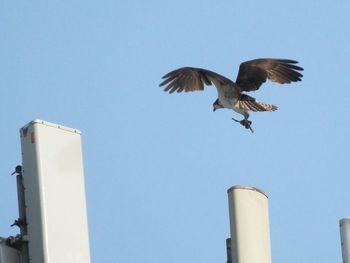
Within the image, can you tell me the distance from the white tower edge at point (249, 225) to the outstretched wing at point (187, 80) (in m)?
8.37

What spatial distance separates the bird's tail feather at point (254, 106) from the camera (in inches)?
516

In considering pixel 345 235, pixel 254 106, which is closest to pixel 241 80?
pixel 254 106

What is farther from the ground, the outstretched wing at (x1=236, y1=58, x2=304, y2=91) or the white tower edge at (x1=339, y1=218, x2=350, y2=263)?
the outstretched wing at (x1=236, y1=58, x2=304, y2=91)

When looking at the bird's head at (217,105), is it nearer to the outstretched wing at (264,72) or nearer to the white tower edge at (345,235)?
the outstretched wing at (264,72)

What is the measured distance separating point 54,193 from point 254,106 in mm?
8665

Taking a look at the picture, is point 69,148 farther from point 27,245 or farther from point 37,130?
point 27,245

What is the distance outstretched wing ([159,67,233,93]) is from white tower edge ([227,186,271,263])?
27.5ft

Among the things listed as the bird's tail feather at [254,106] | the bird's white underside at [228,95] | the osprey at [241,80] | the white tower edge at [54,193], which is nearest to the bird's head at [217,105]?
the osprey at [241,80]

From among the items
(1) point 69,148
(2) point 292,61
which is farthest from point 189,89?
(1) point 69,148

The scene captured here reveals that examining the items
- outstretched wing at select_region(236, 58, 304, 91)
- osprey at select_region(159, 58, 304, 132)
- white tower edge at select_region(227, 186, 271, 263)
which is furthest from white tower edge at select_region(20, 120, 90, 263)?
outstretched wing at select_region(236, 58, 304, 91)

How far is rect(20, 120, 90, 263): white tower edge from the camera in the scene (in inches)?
181

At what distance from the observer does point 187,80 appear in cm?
1331

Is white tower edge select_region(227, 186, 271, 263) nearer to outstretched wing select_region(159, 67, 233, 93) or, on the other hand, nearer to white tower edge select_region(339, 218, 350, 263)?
white tower edge select_region(339, 218, 350, 263)

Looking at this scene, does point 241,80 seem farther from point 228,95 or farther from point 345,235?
point 345,235
